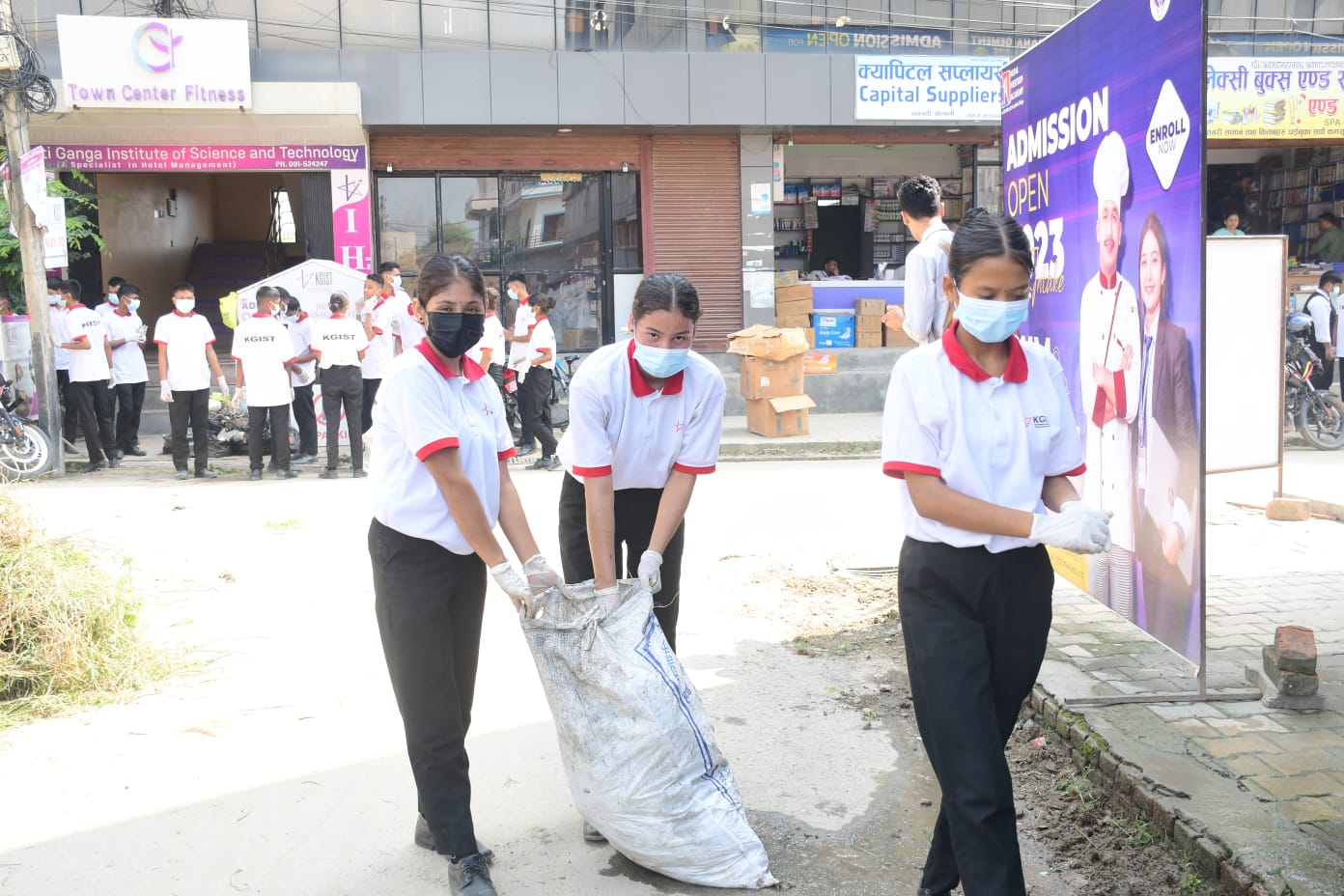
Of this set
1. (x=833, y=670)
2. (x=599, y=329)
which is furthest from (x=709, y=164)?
(x=833, y=670)

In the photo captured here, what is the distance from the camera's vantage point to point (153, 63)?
1497 cm

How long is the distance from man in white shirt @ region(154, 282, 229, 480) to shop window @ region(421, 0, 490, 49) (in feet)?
21.3

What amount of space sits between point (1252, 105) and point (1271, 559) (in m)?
13.3

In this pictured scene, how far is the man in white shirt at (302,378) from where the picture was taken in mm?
12648

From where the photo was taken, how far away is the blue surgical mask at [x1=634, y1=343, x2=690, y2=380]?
11.9 ft

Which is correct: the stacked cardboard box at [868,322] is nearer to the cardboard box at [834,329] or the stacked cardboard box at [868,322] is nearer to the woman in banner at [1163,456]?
the cardboard box at [834,329]

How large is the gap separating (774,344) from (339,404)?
4.92 metres

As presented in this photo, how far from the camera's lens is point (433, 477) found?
10.8 ft

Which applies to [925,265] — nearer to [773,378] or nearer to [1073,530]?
[1073,530]

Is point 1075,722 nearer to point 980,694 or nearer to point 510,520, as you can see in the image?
point 980,694

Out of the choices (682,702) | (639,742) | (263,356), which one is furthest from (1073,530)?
(263,356)

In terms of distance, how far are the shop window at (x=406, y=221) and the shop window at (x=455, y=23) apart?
Result: 2006 millimetres

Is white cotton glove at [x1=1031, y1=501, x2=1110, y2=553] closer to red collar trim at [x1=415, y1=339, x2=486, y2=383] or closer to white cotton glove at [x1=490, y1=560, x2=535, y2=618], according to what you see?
white cotton glove at [x1=490, y1=560, x2=535, y2=618]

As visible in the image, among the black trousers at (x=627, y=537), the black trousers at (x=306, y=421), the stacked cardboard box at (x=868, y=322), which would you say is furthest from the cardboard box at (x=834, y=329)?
the black trousers at (x=627, y=537)
